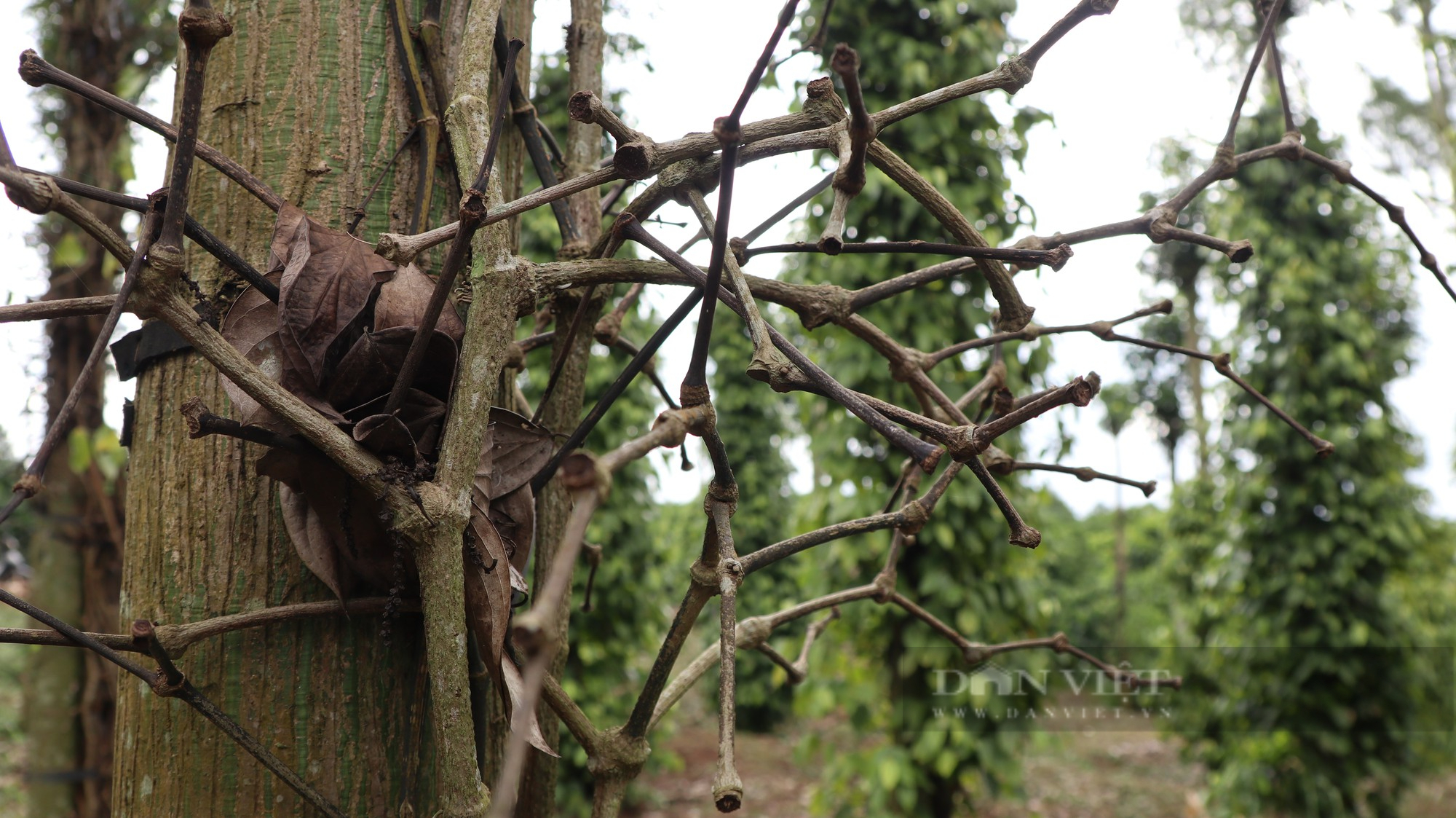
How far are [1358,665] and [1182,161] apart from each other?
15.0ft

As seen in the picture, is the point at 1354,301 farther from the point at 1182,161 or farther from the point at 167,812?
the point at 167,812

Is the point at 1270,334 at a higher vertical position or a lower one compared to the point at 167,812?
higher

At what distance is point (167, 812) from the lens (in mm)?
762

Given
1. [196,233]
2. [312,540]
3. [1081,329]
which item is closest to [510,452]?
[312,540]

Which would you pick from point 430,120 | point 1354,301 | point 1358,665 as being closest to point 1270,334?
point 1354,301

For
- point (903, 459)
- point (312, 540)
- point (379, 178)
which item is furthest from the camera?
point (903, 459)

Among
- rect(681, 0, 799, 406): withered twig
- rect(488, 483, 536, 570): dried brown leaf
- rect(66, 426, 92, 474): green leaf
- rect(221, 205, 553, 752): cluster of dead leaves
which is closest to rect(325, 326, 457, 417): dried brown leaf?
rect(221, 205, 553, 752): cluster of dead leaves

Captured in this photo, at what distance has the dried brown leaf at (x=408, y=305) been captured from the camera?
26.7 inches

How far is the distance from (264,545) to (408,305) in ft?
0.90

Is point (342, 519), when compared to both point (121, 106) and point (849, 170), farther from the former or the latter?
point (849, 170)

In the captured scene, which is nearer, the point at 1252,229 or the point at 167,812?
the point at 167,812

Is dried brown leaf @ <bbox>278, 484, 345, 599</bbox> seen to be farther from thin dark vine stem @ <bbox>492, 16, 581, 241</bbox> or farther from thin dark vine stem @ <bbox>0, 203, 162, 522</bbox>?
thin dark vine stem @ <bbox>492, 16, 581, 241</bbox>

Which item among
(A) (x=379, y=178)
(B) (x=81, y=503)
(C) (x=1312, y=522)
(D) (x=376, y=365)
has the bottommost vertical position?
(D) (x=376, y=365)

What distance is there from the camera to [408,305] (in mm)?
691
